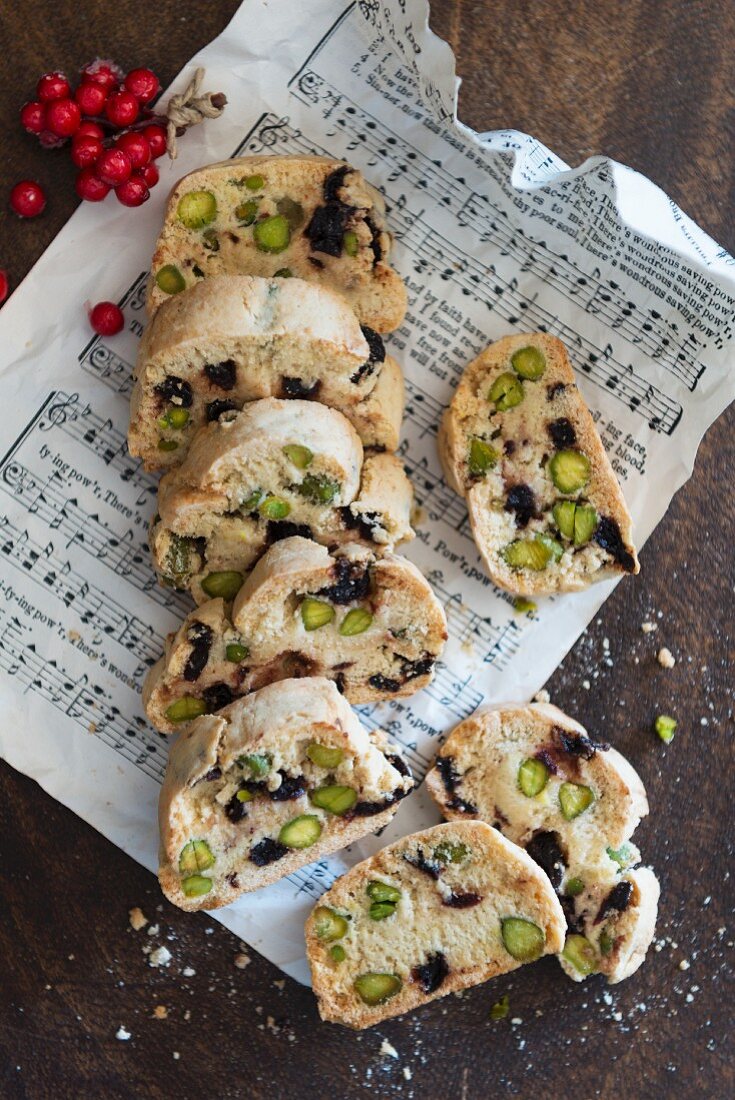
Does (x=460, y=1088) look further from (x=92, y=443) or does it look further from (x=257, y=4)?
(x=257, y=4)

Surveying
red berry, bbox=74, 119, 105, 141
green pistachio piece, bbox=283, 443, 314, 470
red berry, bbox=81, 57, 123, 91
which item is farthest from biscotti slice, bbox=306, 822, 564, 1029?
red berry, bbox=81, 57, 123, 91

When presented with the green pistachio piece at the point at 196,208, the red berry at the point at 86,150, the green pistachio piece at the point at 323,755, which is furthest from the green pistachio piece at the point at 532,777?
the red berry at the point at 86,150

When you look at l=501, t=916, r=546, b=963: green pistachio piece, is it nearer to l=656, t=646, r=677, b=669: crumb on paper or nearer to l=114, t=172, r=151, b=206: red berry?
l=656, t=646, r=677, b=669: crumb on paper

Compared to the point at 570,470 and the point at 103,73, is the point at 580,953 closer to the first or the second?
the point at 570,470

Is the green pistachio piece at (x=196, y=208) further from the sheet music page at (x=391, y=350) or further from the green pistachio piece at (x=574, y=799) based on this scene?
the green pistachio piece at (x=574, y=799)

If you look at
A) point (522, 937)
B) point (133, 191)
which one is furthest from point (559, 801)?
Result: point (133, 191)

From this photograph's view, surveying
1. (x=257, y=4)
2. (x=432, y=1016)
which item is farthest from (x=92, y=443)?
(x=432, y=1016)

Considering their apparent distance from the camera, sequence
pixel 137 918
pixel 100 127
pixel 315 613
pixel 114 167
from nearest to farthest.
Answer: pixel 315 613, pixel 114 167, pixel 100 127, pixel 137 918
